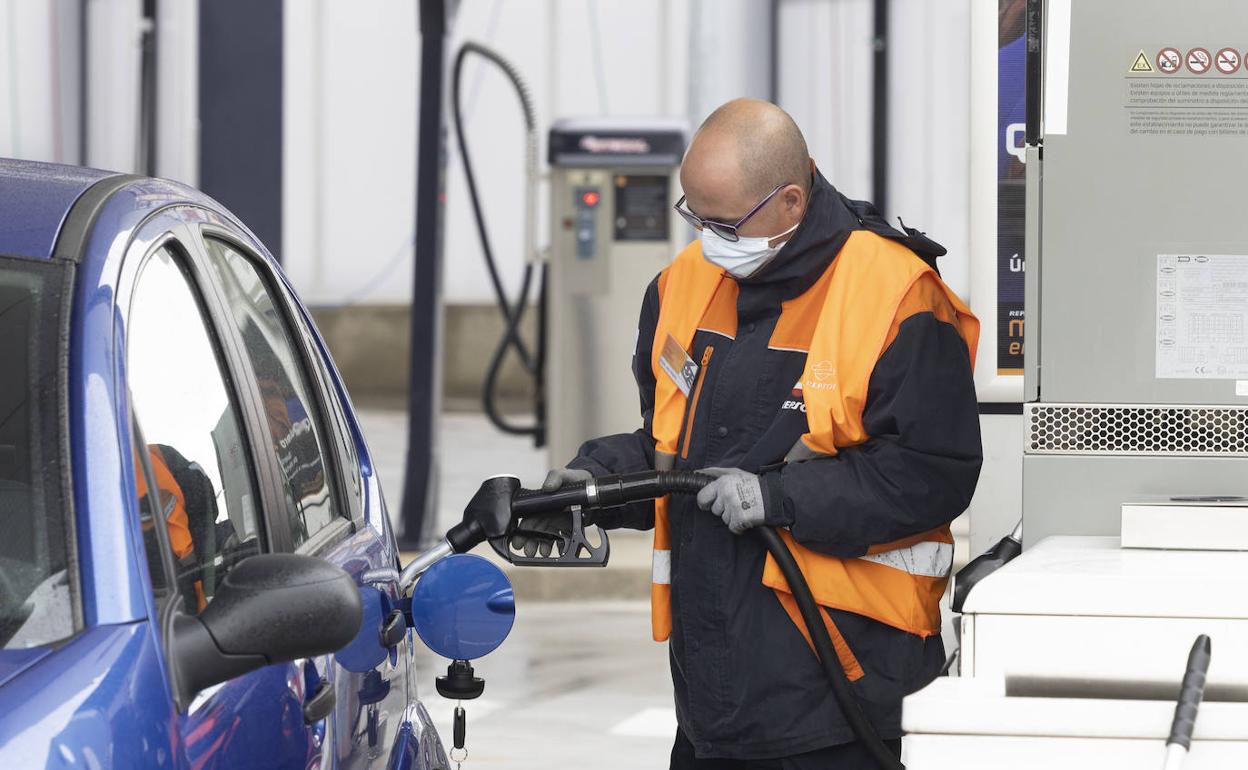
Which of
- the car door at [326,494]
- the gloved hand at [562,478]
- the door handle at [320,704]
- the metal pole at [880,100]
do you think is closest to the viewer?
the door handle at [320,704]

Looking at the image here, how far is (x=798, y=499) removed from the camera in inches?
122

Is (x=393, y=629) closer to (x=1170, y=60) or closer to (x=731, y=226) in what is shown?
(x=731, y=226)

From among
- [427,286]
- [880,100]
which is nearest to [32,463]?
[427,286]

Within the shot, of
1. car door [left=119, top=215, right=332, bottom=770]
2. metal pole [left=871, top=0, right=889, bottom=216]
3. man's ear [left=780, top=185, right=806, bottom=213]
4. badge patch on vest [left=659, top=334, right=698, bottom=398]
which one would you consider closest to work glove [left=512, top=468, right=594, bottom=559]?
badge patch on vest [left=659, top=334, right=698, bottom=398]

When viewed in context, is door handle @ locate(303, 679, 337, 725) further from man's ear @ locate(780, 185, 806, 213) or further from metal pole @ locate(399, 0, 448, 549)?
metal pole @ locate(399, 0, 448, 549)

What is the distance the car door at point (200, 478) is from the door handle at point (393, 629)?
34 cm

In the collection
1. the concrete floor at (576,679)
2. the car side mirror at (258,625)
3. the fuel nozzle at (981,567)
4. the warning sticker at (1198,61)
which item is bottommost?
the concrete floor at (576,679)

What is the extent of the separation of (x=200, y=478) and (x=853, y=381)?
3.80 feet

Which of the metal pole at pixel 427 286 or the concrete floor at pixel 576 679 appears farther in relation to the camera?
the metal pole at pixel 427 286

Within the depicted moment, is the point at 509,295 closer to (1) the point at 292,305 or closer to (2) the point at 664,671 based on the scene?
(2) the point at 664,671

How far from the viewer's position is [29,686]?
1.86 meters

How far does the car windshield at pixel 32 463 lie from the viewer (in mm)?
2039

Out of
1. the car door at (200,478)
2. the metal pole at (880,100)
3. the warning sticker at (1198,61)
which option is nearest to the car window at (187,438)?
the car door at (200,478)

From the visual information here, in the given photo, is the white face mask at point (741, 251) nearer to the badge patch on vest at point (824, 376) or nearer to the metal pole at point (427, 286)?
the badge patch on vest at point (824, 376)
